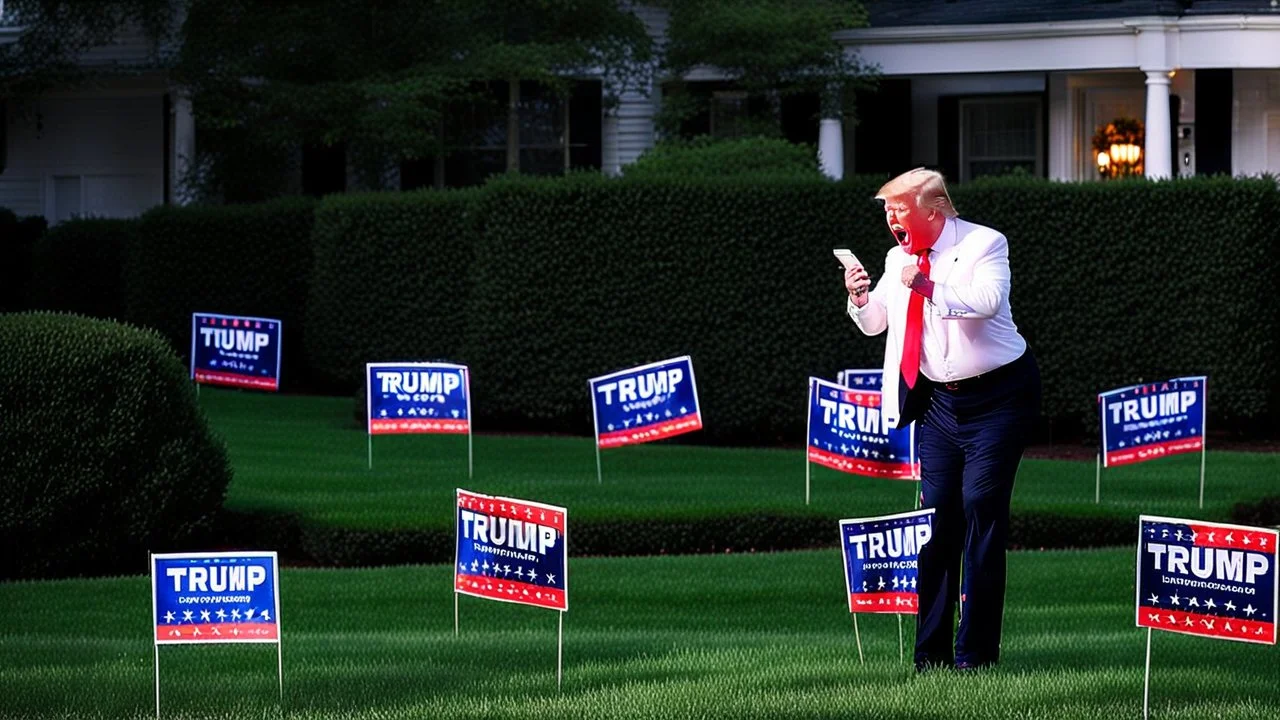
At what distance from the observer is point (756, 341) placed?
19156 millimetres

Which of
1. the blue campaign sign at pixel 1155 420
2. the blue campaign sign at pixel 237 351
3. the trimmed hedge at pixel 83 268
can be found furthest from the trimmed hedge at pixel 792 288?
the trimmed hedge at pixel 83 268

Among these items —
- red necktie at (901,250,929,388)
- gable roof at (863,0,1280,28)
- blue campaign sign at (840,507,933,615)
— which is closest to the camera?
red necktie at (901,250,929,388)

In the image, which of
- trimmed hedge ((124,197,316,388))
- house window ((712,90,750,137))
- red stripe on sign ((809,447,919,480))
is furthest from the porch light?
red stripe on sign ((809,447,919,480))

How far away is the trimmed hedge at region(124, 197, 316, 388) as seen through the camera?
2420 cm

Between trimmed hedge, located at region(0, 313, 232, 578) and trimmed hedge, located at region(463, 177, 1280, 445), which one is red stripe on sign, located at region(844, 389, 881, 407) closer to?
trimmed hedge, located at region(0, 313, 232, 578)

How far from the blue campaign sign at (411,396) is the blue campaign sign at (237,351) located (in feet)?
11.8

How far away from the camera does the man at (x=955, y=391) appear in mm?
7445

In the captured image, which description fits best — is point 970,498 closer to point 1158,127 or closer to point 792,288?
point 792,288

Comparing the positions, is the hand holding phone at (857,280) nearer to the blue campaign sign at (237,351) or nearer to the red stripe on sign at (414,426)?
the red stripe on sign at (414,426)

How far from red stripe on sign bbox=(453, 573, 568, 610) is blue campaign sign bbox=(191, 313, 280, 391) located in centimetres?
1123

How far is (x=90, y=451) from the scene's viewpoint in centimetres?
1219

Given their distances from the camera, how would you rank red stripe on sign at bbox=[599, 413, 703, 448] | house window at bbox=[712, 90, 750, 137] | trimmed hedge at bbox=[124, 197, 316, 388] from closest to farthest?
red stripe on sign at bbox=[599, 413, 703, 448] → trimmed hedge at bbox=[124, 197, 316, 388] → house window at bbox=[712, 90, 750, 137]

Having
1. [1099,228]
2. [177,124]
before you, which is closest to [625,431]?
[1099,228]

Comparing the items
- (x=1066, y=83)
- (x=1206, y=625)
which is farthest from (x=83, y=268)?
(x=1206, y=625)
